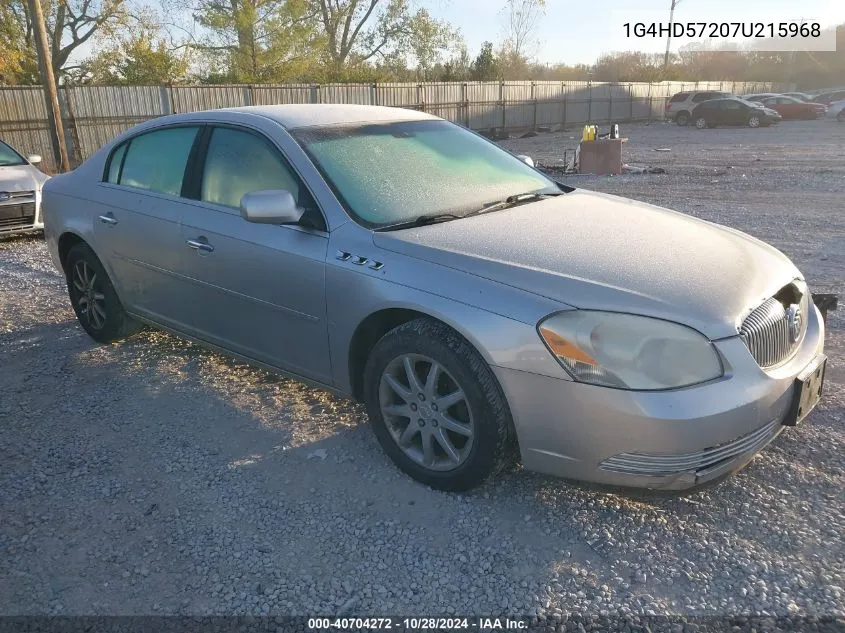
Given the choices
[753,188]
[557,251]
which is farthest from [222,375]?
[753,188]

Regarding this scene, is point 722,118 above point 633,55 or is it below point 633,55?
below

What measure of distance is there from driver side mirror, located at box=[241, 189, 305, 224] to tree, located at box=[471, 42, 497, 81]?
37297 millimetres

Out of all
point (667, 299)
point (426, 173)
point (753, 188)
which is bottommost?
point (753, 188)

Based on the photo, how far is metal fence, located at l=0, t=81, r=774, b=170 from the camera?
58.8 feet

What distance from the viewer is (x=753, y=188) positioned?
12359 mm

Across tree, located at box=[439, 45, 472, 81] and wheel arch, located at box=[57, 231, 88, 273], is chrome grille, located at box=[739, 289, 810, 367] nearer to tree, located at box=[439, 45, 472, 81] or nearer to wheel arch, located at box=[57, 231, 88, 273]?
wheel arch, located at box=[57, 231, 88, 273]

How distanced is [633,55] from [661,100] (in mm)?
29969

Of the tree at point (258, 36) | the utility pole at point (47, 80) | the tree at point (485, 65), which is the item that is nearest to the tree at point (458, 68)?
the tree at point (485, 65)

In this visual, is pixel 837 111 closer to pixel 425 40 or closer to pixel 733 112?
pixel 733 112

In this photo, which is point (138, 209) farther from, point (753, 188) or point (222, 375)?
point (753, 188)

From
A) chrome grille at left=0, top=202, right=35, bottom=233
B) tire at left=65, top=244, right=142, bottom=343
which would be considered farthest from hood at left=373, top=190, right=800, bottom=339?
chrome grille at left=0, top=202, right=35, bottom=233

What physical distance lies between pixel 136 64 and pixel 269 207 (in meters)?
29.4

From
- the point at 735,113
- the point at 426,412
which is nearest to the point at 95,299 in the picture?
the point at 426,412

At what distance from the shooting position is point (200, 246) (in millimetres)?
3795
